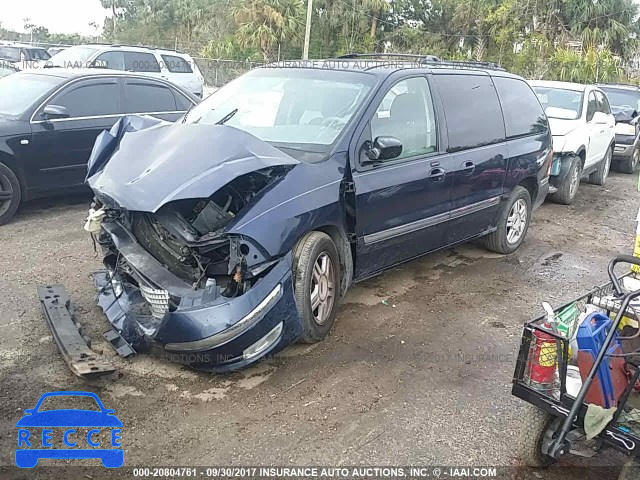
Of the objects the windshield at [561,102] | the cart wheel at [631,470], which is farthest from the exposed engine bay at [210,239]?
the windshield at [561,102]

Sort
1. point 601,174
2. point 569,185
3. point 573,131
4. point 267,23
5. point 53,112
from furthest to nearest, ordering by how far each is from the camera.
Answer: point 267,23 < point 601,174 < point 569,185 < point 573,131 < point 53,112

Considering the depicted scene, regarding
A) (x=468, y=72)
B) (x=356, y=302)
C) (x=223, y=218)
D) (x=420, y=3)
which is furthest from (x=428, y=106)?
(x=420, y=3)

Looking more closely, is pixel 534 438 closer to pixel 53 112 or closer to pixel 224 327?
pixel 224 327

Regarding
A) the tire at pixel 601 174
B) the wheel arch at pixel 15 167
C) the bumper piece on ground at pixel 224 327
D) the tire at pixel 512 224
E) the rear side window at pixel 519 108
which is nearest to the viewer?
the bumper piece on ground at pixel 224 327

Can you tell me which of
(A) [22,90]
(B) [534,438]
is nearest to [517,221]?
(B) [534,438]

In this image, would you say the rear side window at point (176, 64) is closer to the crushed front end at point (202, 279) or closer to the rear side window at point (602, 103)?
the rear side window at point (602, 103)

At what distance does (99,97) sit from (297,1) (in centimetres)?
2845

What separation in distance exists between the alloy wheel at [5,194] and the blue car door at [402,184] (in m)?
4.10

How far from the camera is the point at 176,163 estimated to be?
3805mm

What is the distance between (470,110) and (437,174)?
0.91m

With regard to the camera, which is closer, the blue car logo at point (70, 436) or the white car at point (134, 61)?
the blue car logo at point (70, 436)

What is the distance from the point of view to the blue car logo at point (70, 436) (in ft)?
9.99

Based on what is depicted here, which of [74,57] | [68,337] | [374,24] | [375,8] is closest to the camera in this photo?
[68,337]

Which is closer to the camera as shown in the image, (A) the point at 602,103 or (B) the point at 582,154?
(B) the point at 582,154
